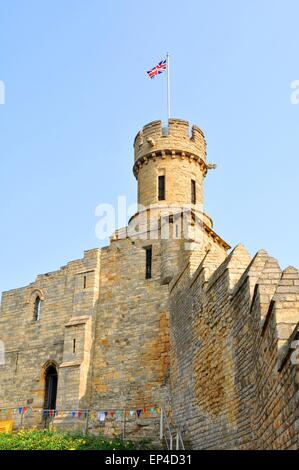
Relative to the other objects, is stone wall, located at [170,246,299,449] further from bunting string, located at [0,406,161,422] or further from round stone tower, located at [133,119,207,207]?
round stone tower, located at [133,119,207,207]

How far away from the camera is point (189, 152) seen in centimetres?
2281

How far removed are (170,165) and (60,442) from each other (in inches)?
467

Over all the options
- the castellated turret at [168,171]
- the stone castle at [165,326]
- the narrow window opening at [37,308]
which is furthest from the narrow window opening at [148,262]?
the narrow window opening at [37,308]

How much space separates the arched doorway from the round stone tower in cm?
771

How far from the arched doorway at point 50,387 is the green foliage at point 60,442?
115 inches

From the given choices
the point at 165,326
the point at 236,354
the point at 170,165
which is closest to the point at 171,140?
the point at 170,165

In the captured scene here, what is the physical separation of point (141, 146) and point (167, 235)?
5.70m

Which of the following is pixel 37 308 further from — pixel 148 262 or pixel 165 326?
pixel 165 326

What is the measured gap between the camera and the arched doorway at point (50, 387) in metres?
20.2

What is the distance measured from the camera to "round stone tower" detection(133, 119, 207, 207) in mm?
22156

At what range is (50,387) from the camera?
2059 cm

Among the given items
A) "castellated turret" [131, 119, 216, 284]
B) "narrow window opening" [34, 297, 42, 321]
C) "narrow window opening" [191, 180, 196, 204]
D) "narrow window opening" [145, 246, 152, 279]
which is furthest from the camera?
"narrow window opening" [191, 180, 196, 204]

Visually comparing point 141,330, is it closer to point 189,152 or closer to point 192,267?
point 192,267

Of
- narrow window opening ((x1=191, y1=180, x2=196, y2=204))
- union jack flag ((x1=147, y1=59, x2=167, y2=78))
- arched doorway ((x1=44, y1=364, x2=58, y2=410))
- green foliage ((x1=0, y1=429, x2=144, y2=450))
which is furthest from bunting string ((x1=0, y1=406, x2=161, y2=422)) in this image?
union jack flag ((x1=147, y1=59, x2=167, y2=78))
